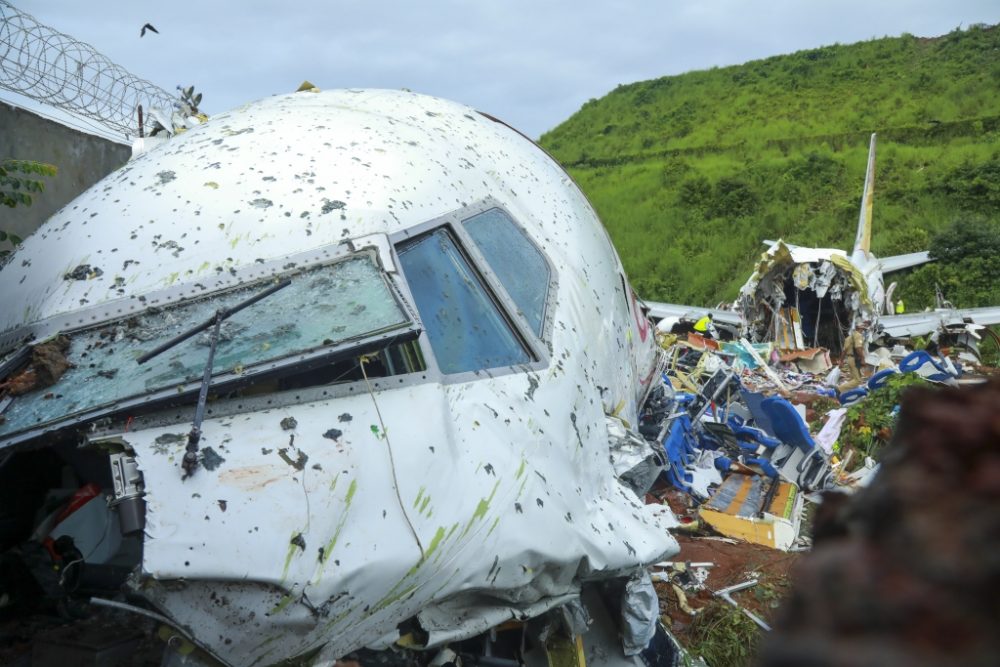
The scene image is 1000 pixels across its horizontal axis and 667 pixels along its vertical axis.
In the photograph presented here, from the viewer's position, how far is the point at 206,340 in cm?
257

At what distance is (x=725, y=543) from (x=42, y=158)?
23.8 feet

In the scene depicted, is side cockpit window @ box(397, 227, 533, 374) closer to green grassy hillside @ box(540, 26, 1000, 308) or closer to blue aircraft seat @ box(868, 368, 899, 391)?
blue aircraft seat @ box(868, 368, 899, 391)

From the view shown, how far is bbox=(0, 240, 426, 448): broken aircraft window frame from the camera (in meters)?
2.33

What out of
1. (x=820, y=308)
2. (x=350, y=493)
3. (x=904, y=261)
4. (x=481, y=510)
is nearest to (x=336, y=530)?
(x=350, y=493)

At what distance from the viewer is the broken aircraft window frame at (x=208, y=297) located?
233 centimetres

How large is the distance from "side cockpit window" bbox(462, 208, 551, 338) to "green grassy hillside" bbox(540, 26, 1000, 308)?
65.6 ft

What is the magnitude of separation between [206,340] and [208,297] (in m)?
0.27

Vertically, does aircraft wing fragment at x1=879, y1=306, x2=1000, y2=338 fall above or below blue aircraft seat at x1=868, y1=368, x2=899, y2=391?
below

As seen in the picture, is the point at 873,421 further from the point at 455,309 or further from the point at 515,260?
the point at 455,309

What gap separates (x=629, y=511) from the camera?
128 inches

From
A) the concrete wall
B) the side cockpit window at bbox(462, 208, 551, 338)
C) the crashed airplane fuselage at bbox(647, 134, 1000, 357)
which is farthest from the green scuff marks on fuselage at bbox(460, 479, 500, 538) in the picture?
the crashed airplane fuselage at bbox(647, 134, 1000, 357)

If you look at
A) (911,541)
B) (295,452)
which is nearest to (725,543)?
(295,452)

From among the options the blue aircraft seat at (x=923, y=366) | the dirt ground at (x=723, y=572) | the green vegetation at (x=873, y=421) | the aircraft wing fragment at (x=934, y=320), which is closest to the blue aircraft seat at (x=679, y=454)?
the dirt ground at (x=723, y=572)

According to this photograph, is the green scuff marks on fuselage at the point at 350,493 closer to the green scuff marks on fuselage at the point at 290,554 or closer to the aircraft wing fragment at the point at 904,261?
the green scuff marks on fuselage at the point at 290,554
